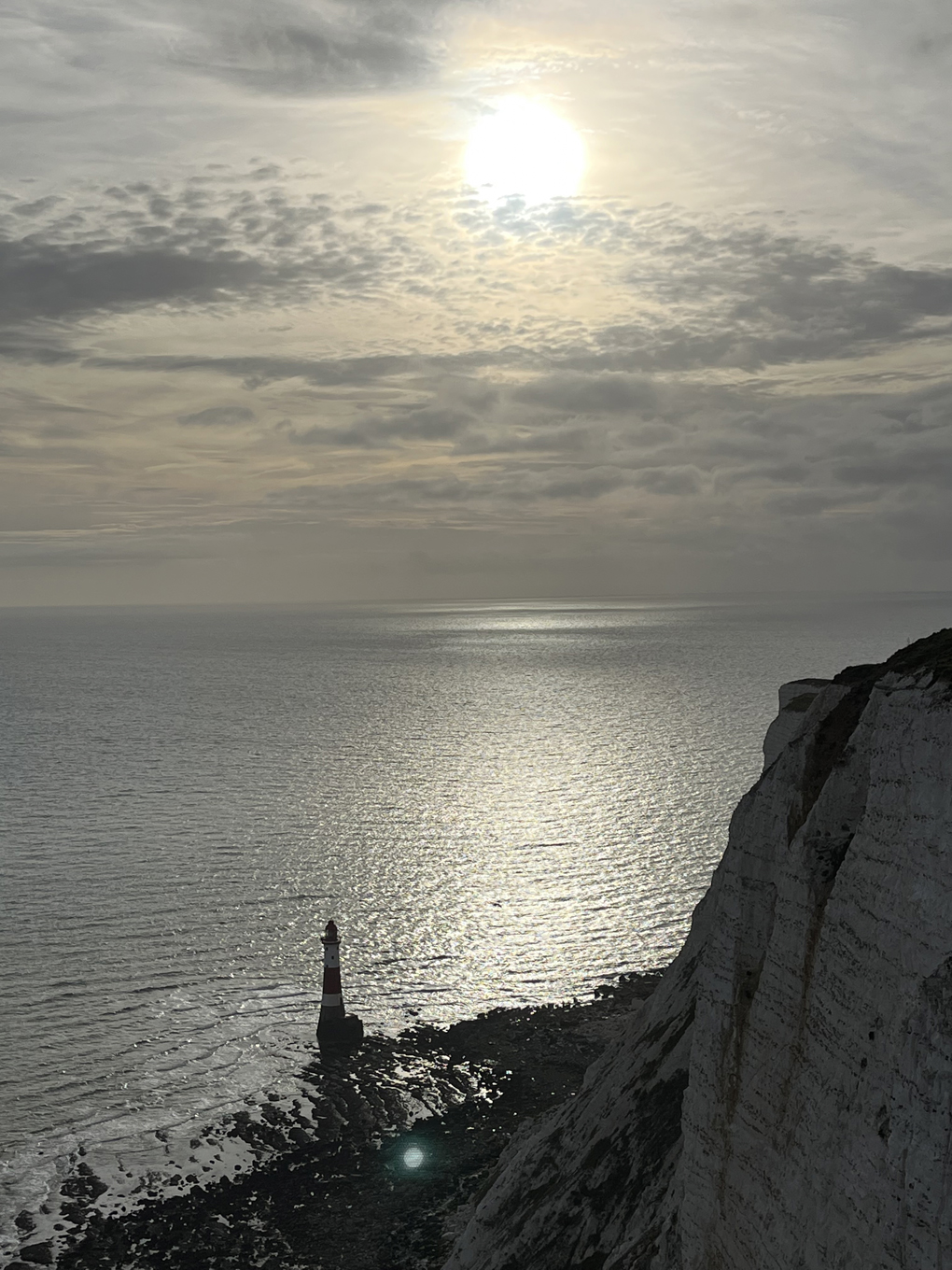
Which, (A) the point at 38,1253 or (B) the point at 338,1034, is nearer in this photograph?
(A) the point at 38,1253

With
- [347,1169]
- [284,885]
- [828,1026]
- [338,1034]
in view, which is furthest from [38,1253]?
[284,885]

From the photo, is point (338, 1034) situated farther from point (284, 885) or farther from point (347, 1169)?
point (284, 885)

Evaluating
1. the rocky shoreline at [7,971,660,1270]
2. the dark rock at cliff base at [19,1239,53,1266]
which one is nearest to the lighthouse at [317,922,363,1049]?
the rocky shoreline at [7,971,660,1270]

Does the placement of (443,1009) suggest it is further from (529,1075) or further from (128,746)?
(128,746)

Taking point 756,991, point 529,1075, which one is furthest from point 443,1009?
point 756,991

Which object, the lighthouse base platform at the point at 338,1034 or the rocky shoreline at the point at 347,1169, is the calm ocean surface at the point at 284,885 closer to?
the lighthouse base platform at the point at 338,1034

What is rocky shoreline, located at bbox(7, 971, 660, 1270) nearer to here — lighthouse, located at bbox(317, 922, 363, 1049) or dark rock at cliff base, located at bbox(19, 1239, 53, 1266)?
dark rock at cliff base, located at bbox(19, 1239, 53, 1266)
